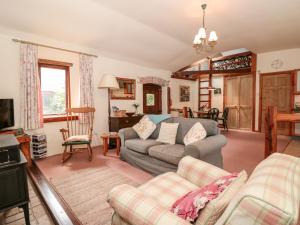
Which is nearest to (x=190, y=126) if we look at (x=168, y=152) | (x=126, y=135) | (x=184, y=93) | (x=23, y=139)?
(x=168, y=152)

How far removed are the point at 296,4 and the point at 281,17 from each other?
47 cm

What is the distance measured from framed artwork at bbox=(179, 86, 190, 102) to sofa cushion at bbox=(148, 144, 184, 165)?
4.95 meters

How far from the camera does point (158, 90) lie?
6.71 m

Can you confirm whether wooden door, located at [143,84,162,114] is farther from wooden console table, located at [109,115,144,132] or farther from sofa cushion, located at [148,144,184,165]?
sofa cushion, located at [148,144,184,165]

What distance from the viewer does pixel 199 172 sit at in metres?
1.71

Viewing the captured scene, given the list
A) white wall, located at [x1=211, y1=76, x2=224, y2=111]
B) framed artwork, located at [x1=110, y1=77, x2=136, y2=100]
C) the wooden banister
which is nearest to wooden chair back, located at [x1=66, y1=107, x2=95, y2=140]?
framed artwork, located at [x1=110, y1=77, x2=136, y2=100]

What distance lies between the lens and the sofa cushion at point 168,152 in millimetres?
2514

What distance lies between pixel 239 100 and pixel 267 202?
7.21 metres

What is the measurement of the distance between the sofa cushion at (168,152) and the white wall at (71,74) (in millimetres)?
2394

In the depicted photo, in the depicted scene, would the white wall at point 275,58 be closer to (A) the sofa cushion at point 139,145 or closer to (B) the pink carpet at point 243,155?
(B) the pink carpet at point 243,155

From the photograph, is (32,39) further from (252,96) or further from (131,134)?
(252,96)

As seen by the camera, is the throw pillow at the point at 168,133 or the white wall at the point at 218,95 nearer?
the throw pillow at the point at 168,133

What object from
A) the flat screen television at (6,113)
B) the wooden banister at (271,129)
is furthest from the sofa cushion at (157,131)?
the flat screen television at (6,113)

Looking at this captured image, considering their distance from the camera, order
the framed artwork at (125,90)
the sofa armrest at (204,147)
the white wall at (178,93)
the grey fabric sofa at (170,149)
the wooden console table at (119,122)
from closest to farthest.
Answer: the sofa armrest at (204,147) < the grey fabric sofa at (170,149) < the wooden console table at (119,122) < the framed artwork at (125,90) < the white wall at (178,93)
